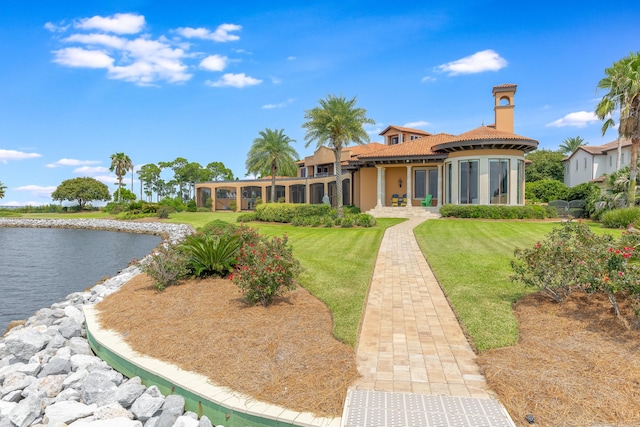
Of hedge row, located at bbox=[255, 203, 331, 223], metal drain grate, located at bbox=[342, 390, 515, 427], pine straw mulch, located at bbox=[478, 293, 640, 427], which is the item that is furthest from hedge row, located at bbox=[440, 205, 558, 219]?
metal drain grate, located at bbox=[342, 390, 515, 427]

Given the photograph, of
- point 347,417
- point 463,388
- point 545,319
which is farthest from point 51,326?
point 545,319

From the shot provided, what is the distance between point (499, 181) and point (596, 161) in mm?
21669

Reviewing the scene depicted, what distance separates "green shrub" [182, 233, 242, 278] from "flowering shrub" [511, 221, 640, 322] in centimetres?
591

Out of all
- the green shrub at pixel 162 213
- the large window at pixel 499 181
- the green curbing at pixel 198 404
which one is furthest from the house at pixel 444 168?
the green curbing at pixel 198 404

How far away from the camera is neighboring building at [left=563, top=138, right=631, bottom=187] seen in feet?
118

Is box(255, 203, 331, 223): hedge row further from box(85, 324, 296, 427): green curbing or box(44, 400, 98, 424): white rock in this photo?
box(44, 400, 98, 424): white rock

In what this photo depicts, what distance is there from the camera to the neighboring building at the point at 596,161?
36.0 m

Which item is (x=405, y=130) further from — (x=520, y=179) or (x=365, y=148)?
(x=520, y=179)

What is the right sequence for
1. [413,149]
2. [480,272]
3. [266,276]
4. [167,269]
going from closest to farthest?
[266,276]
[167,269]
[480,272]
[413,149]

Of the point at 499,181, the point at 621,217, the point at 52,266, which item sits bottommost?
the point at 52,266

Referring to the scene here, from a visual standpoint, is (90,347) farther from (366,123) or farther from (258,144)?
(258,144)

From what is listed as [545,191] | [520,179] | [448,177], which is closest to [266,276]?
[448,177]

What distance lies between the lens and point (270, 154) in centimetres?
3800

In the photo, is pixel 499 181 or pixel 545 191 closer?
pixel 499 181
